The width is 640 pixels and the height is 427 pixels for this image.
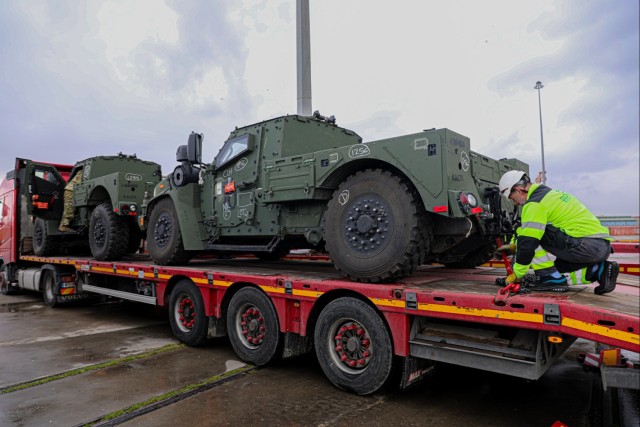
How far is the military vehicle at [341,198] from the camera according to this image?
4.10m

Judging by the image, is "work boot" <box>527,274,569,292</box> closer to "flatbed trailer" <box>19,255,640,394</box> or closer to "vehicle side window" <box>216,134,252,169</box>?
"flatbed trailer" <box>19,255,640,394</box>

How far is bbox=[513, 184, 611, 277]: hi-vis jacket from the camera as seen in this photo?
3.70 m

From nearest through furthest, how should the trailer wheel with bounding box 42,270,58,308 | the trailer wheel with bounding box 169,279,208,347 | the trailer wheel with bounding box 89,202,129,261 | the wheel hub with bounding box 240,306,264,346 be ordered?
the wheel hub with bounding box 240,306,264,346 → the trailer wheel with bounding box 169,279,208,347 → the trailer wheel with bounding box 89,202,129,261 → the trailer wheel with bounding box 42,270,58,308

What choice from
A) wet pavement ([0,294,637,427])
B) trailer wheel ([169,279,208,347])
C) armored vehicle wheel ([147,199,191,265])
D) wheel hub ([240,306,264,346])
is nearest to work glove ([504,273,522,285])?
wet pavement ([0,294,637,427])

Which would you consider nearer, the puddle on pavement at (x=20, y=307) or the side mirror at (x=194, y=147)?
the side mirror at (x=194, y=147)

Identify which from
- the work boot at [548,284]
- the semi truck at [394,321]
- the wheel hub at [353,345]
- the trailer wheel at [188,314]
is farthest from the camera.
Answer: the trailer wheel at [188,314]

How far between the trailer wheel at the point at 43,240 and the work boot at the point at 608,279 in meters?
11.2

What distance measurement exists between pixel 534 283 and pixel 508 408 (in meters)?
1.20

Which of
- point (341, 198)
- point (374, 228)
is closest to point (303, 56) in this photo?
point (341, 198)

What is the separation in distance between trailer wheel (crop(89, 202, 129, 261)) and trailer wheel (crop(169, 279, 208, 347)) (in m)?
2.74

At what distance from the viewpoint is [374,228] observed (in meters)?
4.32

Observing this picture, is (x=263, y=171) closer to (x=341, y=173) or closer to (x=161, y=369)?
(x=341, y=173)

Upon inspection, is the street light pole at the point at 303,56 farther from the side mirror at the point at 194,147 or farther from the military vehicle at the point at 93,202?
the side mirror at the point at 194,147

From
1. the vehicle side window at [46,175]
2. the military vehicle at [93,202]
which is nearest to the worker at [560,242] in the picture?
the military vehicle at [93,202]
